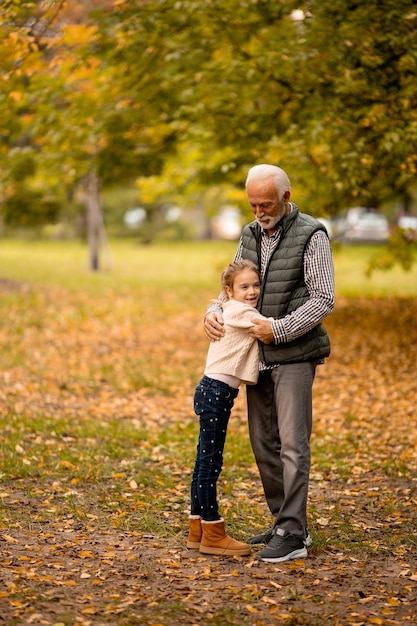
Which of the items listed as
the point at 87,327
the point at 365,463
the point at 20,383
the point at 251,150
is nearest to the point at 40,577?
the point at 365,463

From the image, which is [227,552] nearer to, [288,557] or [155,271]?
[288,557]

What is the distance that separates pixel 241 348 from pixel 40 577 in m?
1.52

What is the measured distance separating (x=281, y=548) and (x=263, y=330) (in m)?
1.16

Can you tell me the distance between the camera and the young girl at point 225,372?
15.5ft

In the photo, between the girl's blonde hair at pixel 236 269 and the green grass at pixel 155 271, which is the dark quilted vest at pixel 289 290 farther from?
the green grass at pixel 155 271

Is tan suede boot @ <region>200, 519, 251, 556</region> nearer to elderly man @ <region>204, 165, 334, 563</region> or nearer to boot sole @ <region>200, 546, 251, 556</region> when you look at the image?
boot sole @ <region>200, 546, 251, 556</region>

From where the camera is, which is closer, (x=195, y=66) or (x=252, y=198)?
(x=252, y=198)

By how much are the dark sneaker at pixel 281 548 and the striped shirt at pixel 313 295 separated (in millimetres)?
1045

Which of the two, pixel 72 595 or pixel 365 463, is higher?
pixel 72 595

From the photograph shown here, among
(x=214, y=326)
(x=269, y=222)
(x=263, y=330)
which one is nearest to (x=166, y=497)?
(x=214, y=326)

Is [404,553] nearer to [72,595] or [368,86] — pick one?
[72,595]

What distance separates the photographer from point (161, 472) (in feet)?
22.4

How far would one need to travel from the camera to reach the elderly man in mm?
4574

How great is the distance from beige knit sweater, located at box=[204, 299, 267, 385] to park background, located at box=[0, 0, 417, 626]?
101 cm
